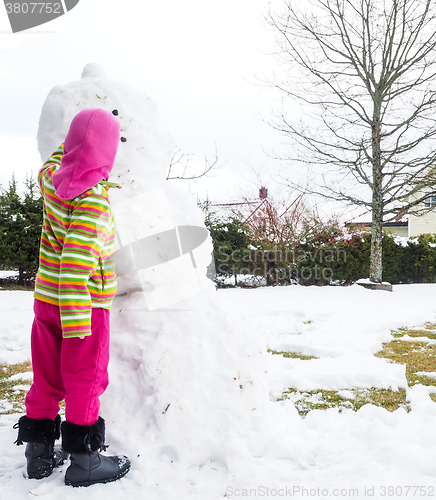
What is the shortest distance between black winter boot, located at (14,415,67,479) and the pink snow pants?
3cm

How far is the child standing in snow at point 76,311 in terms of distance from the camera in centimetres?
160

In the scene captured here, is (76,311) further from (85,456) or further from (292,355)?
(292,355)

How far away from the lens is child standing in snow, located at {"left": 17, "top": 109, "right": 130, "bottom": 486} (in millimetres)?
1600

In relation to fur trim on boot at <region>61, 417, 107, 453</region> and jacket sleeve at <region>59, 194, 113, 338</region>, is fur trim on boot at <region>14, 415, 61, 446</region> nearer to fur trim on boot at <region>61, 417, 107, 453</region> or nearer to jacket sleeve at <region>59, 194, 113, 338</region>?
fur trim on boot at <region>61, 417, 107, 453</region>

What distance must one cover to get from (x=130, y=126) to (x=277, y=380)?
7.07 ft

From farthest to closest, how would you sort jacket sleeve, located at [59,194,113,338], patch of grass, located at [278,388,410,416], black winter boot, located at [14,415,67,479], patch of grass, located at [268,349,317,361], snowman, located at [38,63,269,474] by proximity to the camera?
patch of grass, located at [268,349,317,361] < patch of grass, located at [278,388,410,416] < snowman, located at [38,63,269,474] < black winter boot, located at [14,415,67,479] < jacket sleeve, located at [59,194,113,338]

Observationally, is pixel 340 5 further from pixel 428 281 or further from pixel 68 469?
pixel 68 469

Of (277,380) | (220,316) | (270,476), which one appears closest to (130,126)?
(220,316)

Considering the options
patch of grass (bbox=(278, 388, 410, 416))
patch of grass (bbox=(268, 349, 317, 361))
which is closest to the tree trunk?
patch of grass (bbox=(268, 349, 317, 361))

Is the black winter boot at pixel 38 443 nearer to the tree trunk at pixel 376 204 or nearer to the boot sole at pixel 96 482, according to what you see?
the boot sole at pixel 96 482

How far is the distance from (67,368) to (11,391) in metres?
1.67

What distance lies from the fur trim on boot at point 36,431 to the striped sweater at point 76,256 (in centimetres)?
50

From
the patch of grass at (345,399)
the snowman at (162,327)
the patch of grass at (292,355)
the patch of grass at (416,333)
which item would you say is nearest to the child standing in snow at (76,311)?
the snowman at (162,327)

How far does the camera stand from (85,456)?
5.42 feet
